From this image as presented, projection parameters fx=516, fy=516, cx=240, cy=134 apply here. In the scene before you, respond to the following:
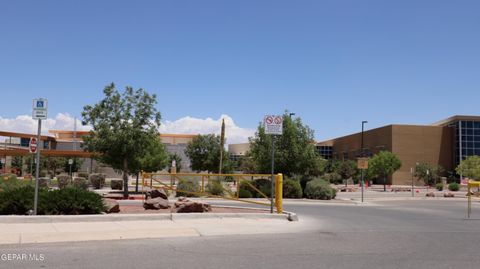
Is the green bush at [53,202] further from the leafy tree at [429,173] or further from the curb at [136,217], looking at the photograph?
the leafy tree at [429,173]

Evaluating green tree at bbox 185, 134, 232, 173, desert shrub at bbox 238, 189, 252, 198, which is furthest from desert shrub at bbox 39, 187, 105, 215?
green tree at bbox 185, 134, 232, 173

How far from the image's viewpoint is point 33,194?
1384 centimetres

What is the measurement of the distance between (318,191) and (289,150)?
3.67 m

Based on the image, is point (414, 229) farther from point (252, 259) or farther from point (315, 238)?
point (252, 259)

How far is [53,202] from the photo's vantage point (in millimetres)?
13781

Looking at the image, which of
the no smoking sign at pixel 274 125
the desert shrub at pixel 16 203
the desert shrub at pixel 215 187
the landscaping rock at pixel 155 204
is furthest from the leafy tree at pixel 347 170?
the desert shrub at pixel 16 203

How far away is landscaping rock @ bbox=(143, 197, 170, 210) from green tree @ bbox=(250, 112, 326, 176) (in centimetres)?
1814

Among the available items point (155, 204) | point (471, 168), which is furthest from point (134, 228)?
point (471, 168)

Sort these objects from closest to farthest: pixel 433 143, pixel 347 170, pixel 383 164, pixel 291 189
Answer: pixel 291 189 < pixel 383 164 < pixel 347 170 < pixel 433 143

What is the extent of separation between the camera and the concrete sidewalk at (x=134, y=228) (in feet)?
34.5

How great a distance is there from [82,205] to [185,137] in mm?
101119

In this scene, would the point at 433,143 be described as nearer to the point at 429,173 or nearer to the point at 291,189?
the point at 429,173

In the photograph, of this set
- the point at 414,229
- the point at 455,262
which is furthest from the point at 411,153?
the point at 455,262

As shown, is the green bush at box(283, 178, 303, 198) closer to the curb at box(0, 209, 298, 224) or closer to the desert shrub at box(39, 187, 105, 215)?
the curb at box(0, 209, 298, 224)
